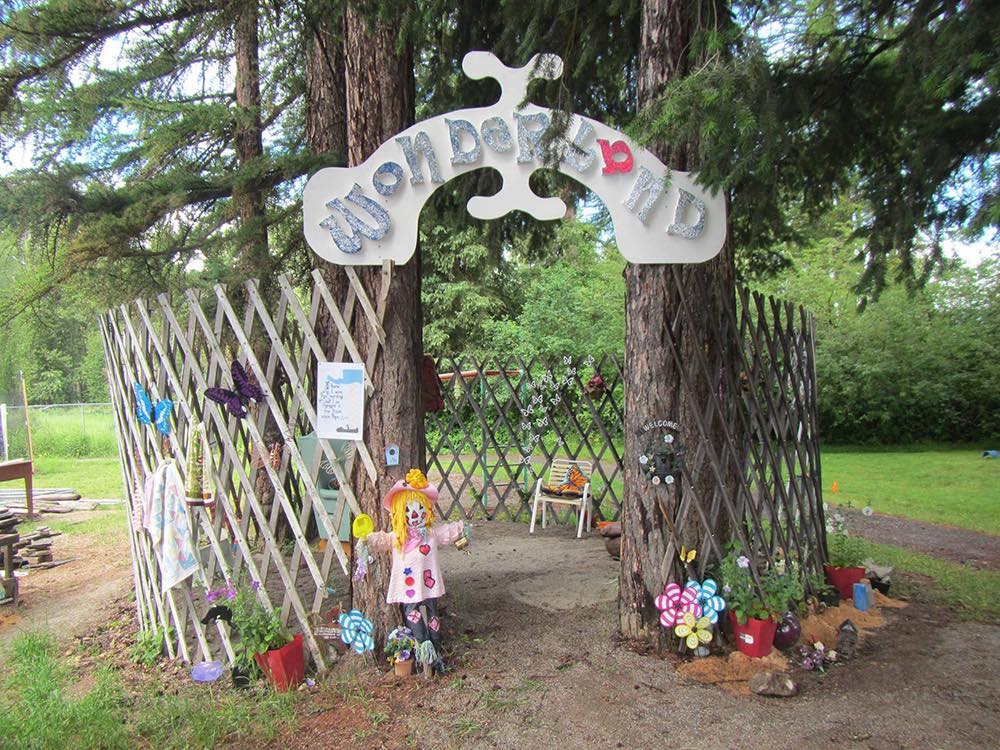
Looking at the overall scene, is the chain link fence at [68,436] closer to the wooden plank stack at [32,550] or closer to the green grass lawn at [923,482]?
the wooden plank stack at [32,550]

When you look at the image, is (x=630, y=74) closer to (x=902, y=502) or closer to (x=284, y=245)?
(x=284, y=245)

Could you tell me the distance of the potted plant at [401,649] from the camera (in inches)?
130

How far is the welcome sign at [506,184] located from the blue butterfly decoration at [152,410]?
117 centimetres

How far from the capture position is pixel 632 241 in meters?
3.39

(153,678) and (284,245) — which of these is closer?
(153,678)

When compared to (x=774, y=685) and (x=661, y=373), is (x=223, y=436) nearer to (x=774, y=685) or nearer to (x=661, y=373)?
(x=661, y=373)

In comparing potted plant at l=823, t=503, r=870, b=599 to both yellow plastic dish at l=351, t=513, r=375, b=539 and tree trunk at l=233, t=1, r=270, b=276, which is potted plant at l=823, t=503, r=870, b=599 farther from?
tree trunk at l=233, t=1, r=270, b=276

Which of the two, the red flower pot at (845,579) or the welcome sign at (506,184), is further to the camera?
the red flower pot at (845,579)

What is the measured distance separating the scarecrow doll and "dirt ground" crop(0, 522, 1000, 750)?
203 mm

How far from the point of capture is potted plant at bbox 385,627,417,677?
3303mm

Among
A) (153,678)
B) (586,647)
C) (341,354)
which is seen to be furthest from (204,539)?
(586,647)

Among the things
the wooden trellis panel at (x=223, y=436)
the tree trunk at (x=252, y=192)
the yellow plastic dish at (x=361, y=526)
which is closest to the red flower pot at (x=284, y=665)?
the wooden trellis panel at (x=223, y=436)

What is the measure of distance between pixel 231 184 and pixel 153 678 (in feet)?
10.8

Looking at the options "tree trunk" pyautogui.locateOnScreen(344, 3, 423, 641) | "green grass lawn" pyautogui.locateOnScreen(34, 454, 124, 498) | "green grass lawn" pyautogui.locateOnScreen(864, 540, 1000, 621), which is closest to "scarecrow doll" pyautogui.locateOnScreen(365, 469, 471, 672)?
"tree trunk" pyautogui.locateOnScreen(344, 3, 423, 641)
